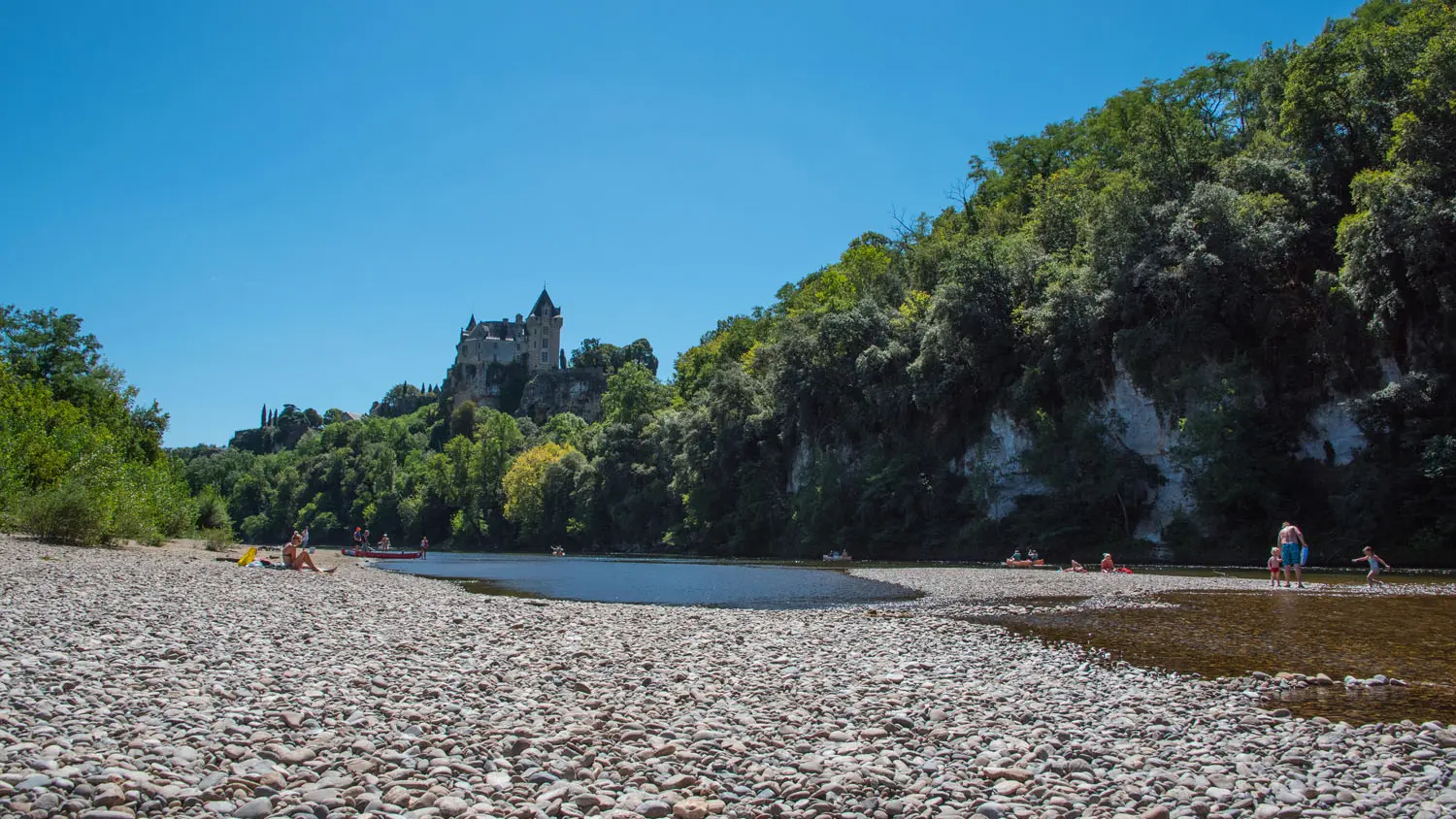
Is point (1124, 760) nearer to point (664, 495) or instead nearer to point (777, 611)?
point (777, 611)

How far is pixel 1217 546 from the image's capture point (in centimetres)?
4019

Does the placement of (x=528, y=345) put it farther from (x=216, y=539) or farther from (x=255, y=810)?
(x=255, y=810)

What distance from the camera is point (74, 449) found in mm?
41781

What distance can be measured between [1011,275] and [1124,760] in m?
50.5

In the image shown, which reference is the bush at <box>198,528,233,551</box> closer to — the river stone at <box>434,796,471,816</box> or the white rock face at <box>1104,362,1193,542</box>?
the river stone at <box>434,796,471,816</box>

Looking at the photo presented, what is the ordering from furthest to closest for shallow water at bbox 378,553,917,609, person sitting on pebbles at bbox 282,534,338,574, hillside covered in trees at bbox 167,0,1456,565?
hillside covered in trees at bbox 167,0,1456,565 < person sitting on pebbles at bbox 282,534,338,574 < shallow water at bbox 378,553,917,609

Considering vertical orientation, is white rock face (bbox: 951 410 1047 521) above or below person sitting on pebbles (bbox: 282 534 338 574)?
above

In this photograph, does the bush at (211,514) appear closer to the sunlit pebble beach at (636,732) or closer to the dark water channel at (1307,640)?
the sunlit pebble beach at (636,732)

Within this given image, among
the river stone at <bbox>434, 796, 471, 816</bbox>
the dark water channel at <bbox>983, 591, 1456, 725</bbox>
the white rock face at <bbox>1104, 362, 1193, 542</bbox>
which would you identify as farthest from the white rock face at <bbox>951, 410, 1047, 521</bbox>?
the river stone at <bbox>434, 796, 471, 816</bbox>

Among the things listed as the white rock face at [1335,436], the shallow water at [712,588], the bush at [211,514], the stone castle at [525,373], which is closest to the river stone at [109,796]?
the shallow water at [712,588]

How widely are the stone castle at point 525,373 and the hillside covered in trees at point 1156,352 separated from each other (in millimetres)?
89631

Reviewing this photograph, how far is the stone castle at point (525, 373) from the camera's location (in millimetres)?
166750

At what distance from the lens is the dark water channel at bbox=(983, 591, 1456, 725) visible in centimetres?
934

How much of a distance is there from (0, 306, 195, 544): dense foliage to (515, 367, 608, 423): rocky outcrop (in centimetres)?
9906
